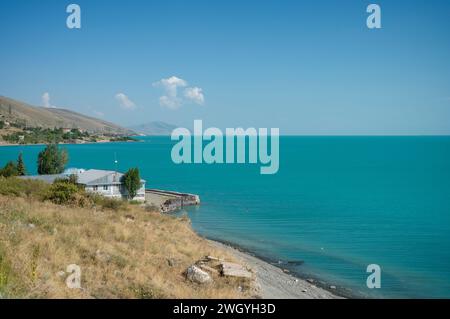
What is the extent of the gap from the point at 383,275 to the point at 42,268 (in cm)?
2557

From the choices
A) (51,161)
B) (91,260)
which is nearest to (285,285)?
(91,260)

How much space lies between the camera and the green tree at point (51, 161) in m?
65.9

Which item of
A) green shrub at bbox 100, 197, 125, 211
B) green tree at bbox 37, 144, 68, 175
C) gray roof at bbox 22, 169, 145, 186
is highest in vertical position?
green tree at bbox 37, 144, 68, 175

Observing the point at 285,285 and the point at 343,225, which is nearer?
the point at 285,285

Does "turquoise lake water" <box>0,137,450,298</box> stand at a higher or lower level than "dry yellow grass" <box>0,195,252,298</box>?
lower

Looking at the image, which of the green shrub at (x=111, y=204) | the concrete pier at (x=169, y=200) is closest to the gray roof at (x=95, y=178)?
the concrete pier at (x=169, y=200)

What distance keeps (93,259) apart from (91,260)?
173mm

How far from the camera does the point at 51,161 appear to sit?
6625cm

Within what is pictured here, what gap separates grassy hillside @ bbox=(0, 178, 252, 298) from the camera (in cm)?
1048

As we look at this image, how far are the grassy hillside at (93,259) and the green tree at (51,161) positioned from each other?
5023cm

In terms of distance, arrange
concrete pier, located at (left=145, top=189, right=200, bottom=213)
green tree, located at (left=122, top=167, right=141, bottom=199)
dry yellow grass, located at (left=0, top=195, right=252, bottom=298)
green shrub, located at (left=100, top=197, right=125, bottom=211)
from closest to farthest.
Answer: dry yellow grass, located at (left=0, top=195, right=252, bottom=298)
green shrub, located at (left=100, top=197, right=125, bottom=211)
green tree, located at (left=122, top=167, right=141, bottom=199)
concrete pier, located at (left=145, top=189, right=200, bottom=213)

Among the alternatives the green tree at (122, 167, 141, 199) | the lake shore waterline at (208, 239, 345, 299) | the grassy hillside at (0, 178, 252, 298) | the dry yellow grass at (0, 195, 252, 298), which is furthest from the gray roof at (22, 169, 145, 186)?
the grassy hillside at (0, 178, 252, 298)

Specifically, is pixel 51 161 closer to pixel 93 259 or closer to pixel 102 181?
pixel 102 181

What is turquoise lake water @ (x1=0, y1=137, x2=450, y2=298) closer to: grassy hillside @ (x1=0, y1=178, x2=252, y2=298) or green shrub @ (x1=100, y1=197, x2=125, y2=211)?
green shrub @ (x1=100, y1=197, x2=125, y2=211)
